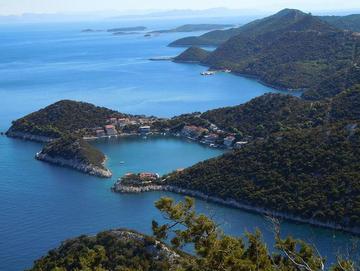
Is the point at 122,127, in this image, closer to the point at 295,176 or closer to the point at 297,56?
the point at 295,176

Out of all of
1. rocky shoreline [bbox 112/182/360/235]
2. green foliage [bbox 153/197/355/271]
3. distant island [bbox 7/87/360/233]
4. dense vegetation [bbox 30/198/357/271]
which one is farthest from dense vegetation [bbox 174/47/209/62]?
green foliage [bbox 153/197/355/271]

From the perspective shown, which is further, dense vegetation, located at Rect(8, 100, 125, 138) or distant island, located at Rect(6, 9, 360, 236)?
dense vegetation, located at Rect(8, 100, 125, 138)

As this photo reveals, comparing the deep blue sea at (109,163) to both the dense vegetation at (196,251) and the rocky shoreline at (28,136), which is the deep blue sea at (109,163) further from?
the dense vegetation at (196,251)

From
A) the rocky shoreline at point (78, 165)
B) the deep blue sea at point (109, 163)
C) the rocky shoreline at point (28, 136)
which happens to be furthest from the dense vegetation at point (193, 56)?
the rocky shoreline at point (78, 165)

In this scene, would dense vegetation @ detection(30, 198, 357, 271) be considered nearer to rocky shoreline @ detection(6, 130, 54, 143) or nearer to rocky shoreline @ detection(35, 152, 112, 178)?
rocky shoreline @ detection(35, 152, 112, 178)

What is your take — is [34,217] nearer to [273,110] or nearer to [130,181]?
[130,181]
